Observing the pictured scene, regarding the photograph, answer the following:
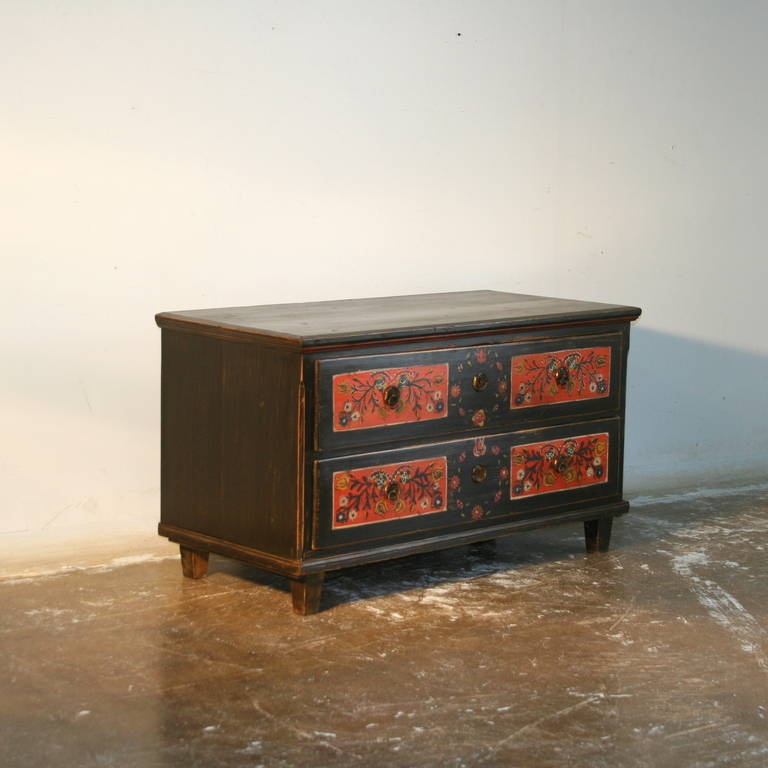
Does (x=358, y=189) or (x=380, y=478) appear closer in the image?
(x=380, y=478)

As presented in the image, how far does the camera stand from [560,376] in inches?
151

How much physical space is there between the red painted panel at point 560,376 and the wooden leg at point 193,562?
927mm

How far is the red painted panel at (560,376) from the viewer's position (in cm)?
375

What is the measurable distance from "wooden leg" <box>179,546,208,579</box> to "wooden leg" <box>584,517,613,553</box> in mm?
1121

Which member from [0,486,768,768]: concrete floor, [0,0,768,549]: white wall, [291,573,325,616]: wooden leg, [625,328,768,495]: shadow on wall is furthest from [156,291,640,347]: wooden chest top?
[625,328,768,495]: shadow on wall

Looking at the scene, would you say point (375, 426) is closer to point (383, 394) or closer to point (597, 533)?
point (383, 394)

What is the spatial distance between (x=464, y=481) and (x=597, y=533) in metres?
0.61

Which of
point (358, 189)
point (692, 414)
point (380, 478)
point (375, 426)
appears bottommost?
point (692, 414)

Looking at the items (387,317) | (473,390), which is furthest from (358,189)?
(473,390)

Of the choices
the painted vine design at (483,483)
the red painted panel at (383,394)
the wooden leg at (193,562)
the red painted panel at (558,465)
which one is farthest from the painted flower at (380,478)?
the wooden leg at (193,562)

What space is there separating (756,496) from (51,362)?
250cm

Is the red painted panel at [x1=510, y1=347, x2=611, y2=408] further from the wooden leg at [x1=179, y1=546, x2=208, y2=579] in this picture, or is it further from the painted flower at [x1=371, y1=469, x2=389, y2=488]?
the wooden leg at [x1=179, y1=546, x2=208, y2=579]

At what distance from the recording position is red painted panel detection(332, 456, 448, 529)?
3428mm

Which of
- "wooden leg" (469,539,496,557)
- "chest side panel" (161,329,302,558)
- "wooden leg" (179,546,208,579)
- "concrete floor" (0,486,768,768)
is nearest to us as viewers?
"concrete floor" (0,486,768,768)
